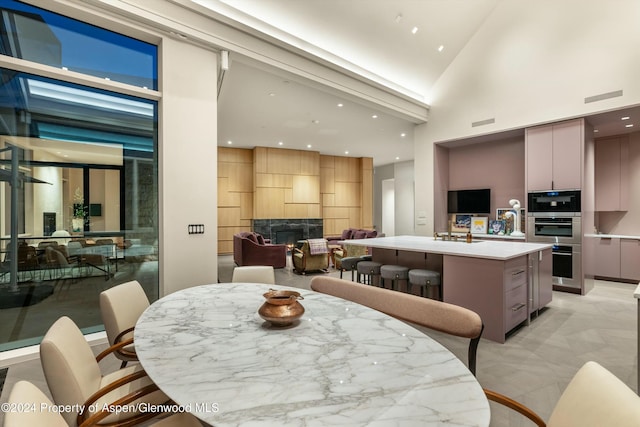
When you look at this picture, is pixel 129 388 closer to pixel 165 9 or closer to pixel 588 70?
pixel 165 9

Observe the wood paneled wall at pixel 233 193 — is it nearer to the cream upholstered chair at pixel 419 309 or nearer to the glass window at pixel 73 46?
the glass window at pixel 73 46

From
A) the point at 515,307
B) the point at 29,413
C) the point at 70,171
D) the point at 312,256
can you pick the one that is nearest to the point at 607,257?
the point at 515,307

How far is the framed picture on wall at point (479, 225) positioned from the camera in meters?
6.26

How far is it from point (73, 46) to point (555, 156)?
264 inches

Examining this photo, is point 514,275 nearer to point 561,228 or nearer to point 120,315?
point 561,228

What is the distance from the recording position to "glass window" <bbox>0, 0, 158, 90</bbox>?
8.91 ft

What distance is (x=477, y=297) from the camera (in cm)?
315

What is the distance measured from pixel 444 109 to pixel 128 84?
225 inches

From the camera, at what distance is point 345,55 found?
504 cm

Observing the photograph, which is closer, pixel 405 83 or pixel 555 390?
pixel 555 390

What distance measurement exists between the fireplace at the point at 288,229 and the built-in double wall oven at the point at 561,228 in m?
6.60

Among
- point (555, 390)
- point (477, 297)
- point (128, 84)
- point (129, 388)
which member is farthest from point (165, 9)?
point (555, 390)

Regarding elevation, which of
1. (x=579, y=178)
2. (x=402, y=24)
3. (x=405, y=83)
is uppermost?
(x=402, y=24)

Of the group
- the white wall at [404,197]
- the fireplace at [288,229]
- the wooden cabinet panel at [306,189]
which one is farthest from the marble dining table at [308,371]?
the white wall at [404,197]
